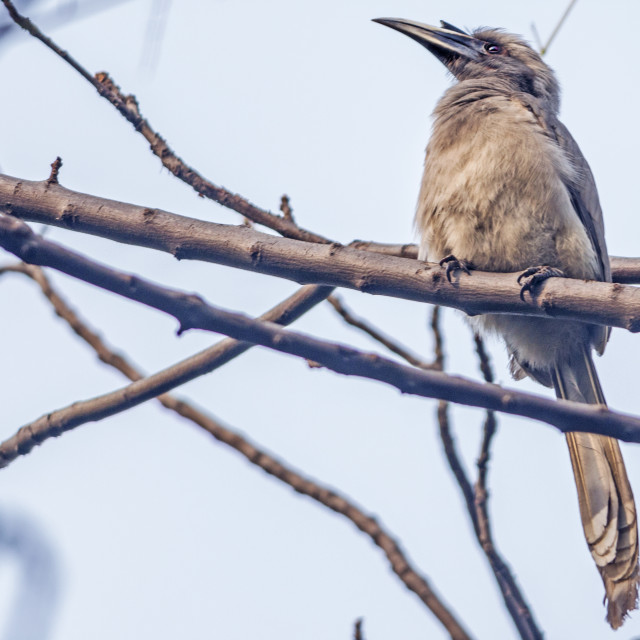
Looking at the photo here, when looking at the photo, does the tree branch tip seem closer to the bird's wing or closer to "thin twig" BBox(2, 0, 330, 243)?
"thin twig" BBox(2, 0, 330, 243)

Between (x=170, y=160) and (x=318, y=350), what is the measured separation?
1623mm

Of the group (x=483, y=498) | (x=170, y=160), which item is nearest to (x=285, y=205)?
(x=170, y=160)

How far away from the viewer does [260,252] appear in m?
2.84

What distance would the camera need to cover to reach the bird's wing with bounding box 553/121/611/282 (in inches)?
163

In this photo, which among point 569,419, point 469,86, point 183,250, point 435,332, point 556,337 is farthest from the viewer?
point 469,86

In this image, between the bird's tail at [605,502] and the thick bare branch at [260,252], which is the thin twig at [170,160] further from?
the bird's tail at [605,502]

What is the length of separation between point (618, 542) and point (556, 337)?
44.0 inches

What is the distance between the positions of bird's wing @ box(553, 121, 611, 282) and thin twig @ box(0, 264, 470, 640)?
1.62m

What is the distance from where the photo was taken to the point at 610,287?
2.83 meters

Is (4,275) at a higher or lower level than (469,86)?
lower

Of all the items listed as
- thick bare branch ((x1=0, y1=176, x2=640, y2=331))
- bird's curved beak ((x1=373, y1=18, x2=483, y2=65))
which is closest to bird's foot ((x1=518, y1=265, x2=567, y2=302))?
thick bare branch ((x1=0, y1=176, x2=640, y2=331))

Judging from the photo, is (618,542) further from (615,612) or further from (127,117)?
(127,117)

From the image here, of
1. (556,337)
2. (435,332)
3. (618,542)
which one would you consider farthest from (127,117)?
(618,542)

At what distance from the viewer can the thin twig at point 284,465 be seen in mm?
3316
